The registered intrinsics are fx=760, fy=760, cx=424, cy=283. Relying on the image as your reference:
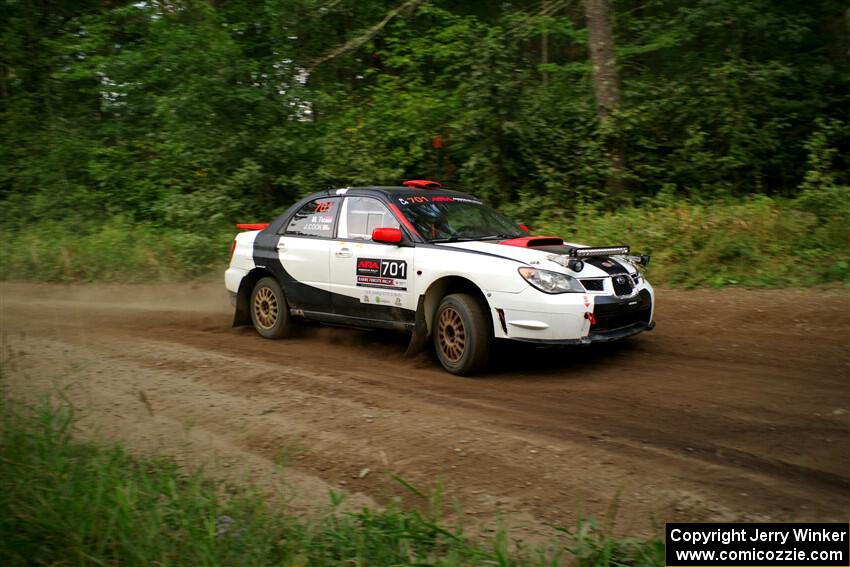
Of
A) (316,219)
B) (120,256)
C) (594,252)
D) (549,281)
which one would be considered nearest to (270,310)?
(316,219)

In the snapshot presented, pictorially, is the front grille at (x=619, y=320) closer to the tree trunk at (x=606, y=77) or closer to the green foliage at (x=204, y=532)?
the green foliage at (x=204, y=532)

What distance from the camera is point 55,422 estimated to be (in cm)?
544

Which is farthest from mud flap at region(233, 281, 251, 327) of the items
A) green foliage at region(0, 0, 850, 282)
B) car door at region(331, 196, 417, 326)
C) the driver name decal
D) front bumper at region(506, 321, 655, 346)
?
green foliage at region(0, 0, 850, 282)

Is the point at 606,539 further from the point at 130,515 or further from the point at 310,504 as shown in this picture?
the point at 130,515

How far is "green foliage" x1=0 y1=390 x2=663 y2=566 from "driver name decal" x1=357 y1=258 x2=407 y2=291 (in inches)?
139

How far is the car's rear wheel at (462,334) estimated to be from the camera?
22.5 feet

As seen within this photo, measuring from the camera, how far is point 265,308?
911 centimetres

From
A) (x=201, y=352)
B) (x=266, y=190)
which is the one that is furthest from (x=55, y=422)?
(x=266, y=190)

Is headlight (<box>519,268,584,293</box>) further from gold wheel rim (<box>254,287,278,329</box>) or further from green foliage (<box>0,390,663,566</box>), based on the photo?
gold wheel rim (<box>254,287,278,329</box>)

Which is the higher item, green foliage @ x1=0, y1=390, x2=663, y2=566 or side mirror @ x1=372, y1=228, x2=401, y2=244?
side mirror @ x1=372, y1=228, x2=401, y2=244

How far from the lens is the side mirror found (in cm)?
752

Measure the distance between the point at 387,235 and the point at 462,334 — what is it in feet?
4.27

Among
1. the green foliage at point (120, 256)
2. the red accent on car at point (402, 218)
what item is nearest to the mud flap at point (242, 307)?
the red accent on car at point (402, 218)

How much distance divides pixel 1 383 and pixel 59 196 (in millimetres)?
13624
